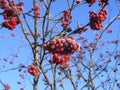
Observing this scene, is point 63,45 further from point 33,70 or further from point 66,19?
point 66,19

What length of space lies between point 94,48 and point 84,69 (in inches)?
30.7

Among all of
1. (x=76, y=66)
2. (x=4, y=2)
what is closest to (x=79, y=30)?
(x=4, y=2)

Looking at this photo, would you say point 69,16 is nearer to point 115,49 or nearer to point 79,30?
point 79,30

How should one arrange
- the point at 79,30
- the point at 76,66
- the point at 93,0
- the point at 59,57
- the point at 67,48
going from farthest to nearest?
the point at 76,66 < the point at 93,0 < the point at 79,30 < the point at 59,57 < the point at 67,48

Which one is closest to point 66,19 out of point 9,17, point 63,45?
point 9,17

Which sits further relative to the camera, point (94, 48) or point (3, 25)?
point (94, 48)

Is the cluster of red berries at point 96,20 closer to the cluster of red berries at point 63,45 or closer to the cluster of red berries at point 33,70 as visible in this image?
the cluster of red berries at point 63,45

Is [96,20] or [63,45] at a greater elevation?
[96,20]

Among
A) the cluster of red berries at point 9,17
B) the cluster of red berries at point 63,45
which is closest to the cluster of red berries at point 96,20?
the cluster of red berries at point 63,45

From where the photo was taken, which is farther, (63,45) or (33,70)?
(33,70)

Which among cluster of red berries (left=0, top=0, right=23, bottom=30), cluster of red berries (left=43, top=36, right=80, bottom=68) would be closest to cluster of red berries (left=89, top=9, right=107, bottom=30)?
cluster of red berries (left=43, top=36, right=80, bottom=68)

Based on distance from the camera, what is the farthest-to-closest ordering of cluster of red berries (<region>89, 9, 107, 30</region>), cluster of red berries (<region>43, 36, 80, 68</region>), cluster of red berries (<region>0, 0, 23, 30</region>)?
cluster of red berries (<region>0, 0, 23, 30</region>)
cluster of red berries (<region>89, 9, 107, 30</region>)
cluster of red berries (<region>43, 36, 80, 68</region>)

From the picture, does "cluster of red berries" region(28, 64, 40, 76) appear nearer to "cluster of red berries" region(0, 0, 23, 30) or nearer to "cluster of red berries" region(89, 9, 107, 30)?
"cluster of red berries" region(0, 0, 23, 30)

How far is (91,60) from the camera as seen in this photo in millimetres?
11156
